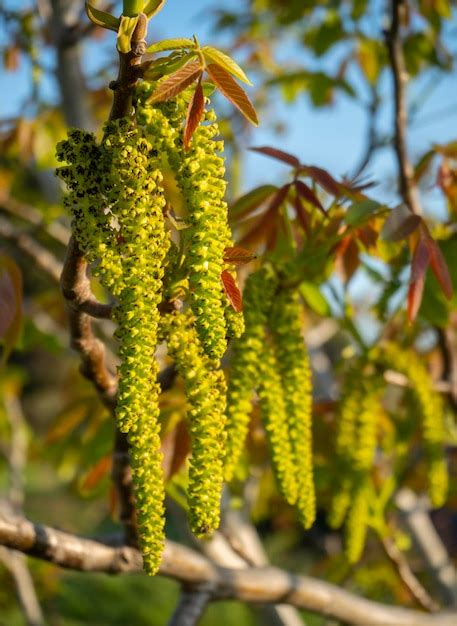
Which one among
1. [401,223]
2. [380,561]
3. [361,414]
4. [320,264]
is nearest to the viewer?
[401,223]

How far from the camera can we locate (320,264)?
1.59 metres

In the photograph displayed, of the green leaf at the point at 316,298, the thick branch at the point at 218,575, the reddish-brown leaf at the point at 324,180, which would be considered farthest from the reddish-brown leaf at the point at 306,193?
the thick branch at the point at 218,575

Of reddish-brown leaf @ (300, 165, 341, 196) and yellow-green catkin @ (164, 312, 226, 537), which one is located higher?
reddish-brown leaf @ (300, 165, 341, 196)

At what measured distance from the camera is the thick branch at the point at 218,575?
1418mm

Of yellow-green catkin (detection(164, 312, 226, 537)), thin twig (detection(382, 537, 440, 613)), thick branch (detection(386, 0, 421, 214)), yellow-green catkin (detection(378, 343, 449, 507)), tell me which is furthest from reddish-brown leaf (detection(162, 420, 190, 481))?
thin twig (detection(382, 537, 440, 613))

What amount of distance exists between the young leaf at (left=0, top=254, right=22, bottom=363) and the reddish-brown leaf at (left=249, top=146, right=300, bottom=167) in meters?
0.60

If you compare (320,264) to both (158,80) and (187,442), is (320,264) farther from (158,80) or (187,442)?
(158,80)

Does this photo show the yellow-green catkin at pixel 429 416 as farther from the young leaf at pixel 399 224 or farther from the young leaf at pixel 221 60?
the young leaf at pixel 221 60

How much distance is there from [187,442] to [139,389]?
74 centimetres

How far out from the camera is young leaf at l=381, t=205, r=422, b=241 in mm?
1420

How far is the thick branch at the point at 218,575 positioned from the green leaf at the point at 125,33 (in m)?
0.90

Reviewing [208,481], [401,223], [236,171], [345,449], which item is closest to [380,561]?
[236,171]

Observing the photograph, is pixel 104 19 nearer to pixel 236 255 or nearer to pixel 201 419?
pixel 236 255

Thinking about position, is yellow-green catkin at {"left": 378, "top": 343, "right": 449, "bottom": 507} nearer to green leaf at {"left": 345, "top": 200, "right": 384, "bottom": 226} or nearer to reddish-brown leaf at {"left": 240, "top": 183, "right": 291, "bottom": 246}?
reddish-brown leaf at {"left": 240, "top": 183, "right": 291, "bottom": 246}
